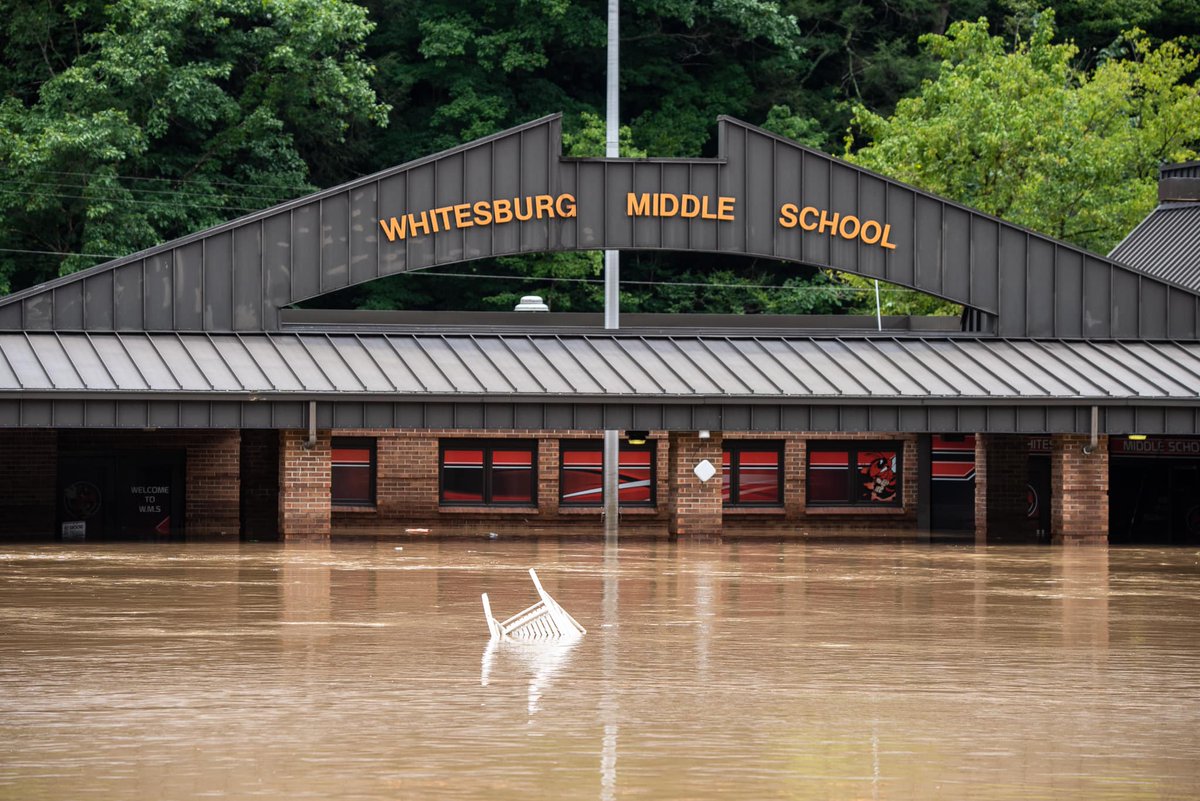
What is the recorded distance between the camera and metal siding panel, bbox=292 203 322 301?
32781mm

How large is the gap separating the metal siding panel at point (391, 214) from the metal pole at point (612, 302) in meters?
4.39

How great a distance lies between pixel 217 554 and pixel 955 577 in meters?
11.1

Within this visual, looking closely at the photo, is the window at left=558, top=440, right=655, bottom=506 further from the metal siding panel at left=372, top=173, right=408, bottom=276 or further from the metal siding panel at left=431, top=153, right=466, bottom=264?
the metal siding panel at left=372, top=173, right=408, bottom=276

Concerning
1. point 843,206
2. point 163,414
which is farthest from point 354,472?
point 843,206

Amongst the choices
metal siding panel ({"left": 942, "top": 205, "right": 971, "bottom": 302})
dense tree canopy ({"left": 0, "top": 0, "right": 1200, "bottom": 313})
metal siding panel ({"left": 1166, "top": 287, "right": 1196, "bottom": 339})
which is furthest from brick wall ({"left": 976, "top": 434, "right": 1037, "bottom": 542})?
dense tree canopy ({"left": 0, "top": 0, "right": 1200, "bottom": 313})

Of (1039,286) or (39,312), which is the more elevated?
(1039,286)

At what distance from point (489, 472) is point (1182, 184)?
18.7 metres

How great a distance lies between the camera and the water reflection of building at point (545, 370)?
3116 centimetres

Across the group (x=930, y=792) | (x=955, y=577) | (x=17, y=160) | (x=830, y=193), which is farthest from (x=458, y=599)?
(x=17, y=160)

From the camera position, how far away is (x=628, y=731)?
478 inches

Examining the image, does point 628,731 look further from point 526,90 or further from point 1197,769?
point 526,90

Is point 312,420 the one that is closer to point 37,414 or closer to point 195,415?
point 195,415

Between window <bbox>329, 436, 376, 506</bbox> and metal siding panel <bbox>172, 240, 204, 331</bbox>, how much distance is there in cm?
635

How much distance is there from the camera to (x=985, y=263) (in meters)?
35.0
